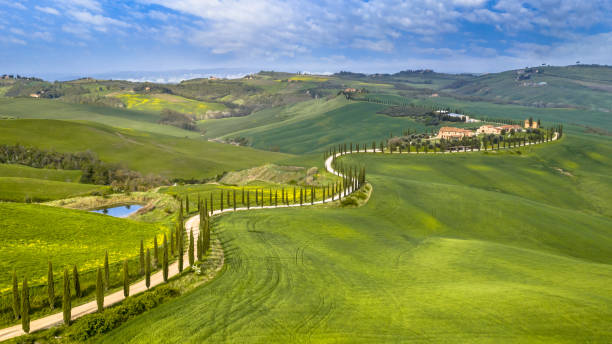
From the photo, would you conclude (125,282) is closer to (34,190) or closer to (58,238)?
(58,238)

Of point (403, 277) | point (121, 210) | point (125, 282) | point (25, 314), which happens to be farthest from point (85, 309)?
point (121, 210)

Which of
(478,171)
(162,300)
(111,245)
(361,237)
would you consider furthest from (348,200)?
(478,171)

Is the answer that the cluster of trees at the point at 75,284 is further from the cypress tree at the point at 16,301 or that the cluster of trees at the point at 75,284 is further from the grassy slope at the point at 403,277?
the grassy slope at the point at 403,277

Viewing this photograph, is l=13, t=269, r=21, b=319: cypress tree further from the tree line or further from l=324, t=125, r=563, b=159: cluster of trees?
l=324, t=125, r=563, b=159: cluster of trees

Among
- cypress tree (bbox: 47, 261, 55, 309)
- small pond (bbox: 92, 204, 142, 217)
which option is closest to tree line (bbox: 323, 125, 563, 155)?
small pond (bbox: 92, 204, 142, 217)

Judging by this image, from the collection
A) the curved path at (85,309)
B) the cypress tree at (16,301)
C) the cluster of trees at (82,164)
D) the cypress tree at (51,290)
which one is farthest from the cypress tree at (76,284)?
the cluster of trees at (82,164)

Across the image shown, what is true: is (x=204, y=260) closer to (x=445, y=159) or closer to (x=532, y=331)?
(x=532, y=331)
